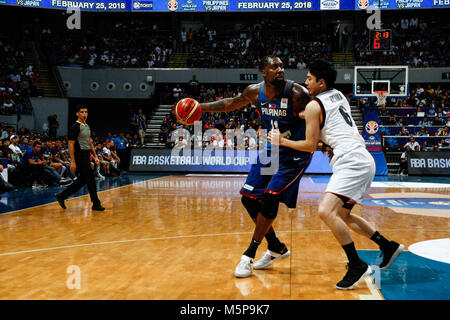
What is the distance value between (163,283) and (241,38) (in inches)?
1076

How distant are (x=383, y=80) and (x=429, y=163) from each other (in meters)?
4.07

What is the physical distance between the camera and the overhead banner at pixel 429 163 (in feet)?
59.9

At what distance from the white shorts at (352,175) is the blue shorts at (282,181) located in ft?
1.68

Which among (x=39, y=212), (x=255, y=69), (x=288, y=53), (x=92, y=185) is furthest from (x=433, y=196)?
(x=288, y=53)

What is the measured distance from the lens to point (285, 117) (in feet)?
14.7

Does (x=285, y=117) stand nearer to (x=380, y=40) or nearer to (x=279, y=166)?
(x=279, y=166)

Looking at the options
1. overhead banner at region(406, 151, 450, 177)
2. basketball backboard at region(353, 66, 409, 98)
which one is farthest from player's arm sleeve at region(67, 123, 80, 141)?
overhead banner at region(406, 151, 450, 177)

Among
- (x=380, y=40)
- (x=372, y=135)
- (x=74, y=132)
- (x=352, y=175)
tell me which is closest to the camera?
(x=352, y=175)

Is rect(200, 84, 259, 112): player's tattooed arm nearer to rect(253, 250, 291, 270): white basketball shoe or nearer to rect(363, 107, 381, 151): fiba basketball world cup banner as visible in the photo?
rect(253, 250, 291, 270): white basketball shoe

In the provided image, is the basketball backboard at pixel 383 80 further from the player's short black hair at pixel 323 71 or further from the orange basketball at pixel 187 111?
the player's short black hair at pixel 323 71

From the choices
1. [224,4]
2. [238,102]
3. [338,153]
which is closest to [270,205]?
[338,153]

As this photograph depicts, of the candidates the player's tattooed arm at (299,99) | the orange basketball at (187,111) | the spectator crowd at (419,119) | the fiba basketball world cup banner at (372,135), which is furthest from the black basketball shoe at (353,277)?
the spectator crowd at (419,119)

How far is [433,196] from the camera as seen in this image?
35.5 ft

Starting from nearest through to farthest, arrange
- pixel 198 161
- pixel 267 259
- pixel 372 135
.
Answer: pixel 267 259 < pixel 198 161 < pixel 372 135
